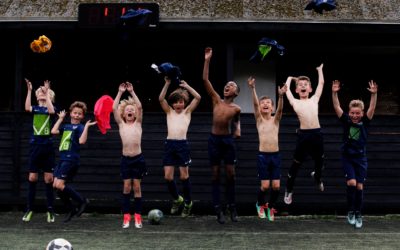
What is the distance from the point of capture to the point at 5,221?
37.6 ft

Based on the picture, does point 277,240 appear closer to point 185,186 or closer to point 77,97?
point 185,186

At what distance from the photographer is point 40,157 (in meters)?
11.3

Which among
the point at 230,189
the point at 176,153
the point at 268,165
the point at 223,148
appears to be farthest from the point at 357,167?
the point at 176,153

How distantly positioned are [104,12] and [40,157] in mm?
3461

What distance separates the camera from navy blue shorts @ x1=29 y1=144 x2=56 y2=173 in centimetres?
1129

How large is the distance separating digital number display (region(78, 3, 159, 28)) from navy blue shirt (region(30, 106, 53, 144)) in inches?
97.3

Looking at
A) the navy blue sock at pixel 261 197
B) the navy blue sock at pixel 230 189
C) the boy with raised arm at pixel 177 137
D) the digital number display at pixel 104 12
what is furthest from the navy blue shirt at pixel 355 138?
the digital number display at pixel 104 12

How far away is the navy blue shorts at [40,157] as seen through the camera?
11289 mm

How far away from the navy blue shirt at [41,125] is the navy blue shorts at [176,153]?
2104mm

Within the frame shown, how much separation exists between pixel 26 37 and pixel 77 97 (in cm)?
193

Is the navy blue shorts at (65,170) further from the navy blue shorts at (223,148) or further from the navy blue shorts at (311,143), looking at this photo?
the navy blue shorts at (311,143)

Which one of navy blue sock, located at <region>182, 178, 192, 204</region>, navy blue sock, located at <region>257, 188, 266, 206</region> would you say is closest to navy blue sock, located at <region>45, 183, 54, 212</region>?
navy blue sock, located at <region>182, 178, 192, 204</region>

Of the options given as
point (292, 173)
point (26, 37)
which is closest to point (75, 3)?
point (26, 37)

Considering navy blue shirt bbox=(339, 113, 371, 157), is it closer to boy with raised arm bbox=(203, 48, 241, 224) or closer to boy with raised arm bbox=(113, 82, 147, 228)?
boy with raised arm bbox=(203, 48, 241, 224)
